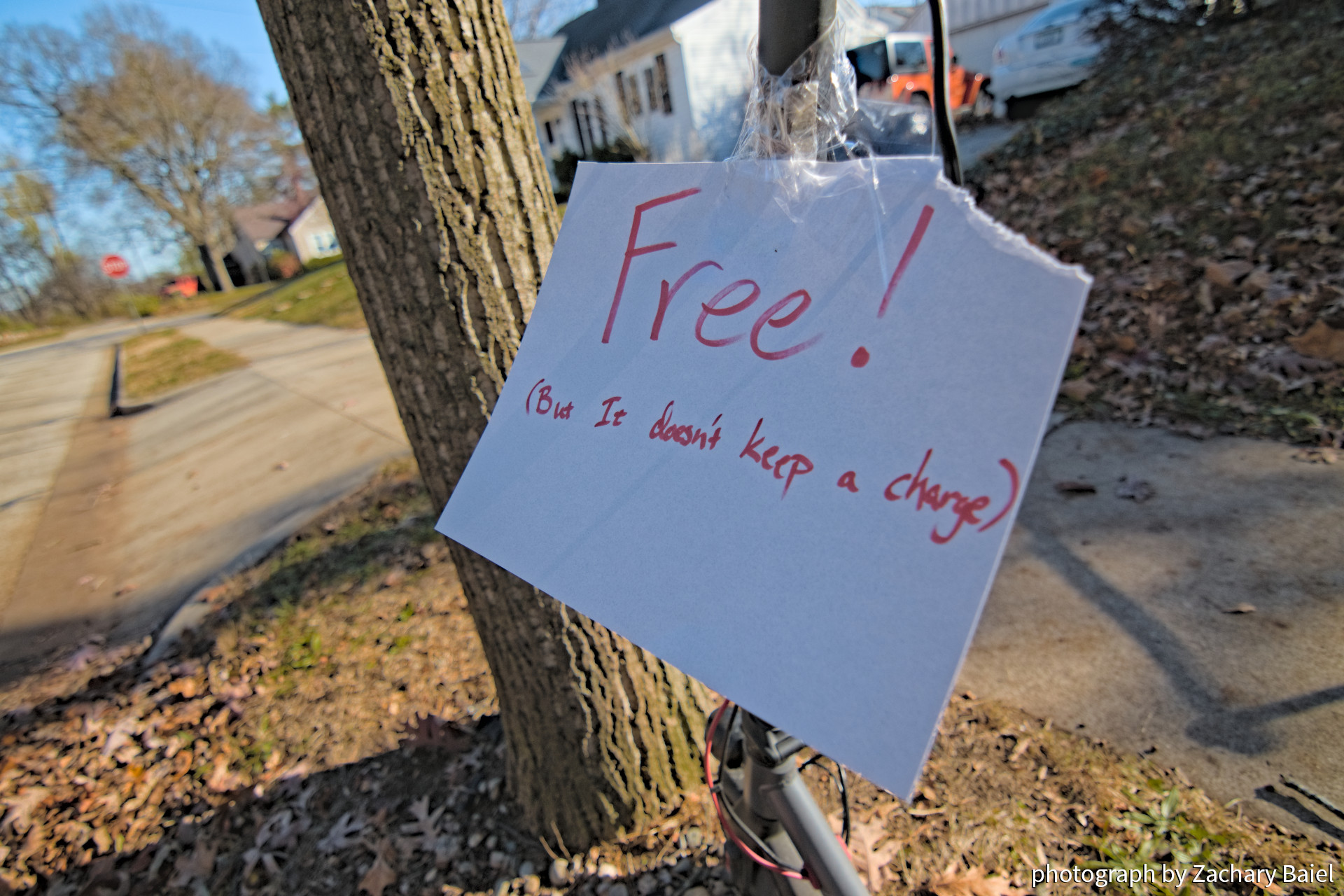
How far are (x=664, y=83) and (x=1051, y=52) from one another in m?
11.2

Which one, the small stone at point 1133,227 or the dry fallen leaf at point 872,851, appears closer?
the dry fallen leaf at point 872,851

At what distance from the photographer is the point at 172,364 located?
12.8 m

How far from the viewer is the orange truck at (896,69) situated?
1052 mm

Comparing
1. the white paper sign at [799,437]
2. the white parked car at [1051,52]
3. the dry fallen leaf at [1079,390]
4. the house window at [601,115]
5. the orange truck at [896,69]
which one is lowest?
the dry fallen leaf at [1079,390]

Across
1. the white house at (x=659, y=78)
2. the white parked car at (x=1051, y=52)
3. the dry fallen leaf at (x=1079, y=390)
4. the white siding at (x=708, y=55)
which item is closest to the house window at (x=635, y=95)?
the white house at (x=659, y=78)

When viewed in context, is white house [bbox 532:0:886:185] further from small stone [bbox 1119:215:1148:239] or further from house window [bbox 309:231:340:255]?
house window [bbox 309:231:340:255]

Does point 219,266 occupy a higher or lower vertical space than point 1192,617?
higher

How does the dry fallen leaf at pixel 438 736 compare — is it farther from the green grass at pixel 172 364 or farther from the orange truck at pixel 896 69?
the green grass at pixel 172 364

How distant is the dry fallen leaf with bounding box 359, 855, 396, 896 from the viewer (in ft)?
5.91

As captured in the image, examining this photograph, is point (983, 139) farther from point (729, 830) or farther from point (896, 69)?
point (729, 830)

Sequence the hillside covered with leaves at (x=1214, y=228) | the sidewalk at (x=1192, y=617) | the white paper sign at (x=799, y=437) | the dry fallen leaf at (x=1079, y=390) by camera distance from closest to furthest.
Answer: the white paper sign at (x=799, y=437), the sidewalk at (x=1192, y=617), the hillside covered with leaves at (x=1214, y=228), the dry fallen leaf at (x=1079, y=390)

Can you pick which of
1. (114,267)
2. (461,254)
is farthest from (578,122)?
(461,254)

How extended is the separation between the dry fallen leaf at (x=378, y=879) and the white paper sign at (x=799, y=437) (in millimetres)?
1465

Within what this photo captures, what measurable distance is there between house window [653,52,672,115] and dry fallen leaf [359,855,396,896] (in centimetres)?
1876
